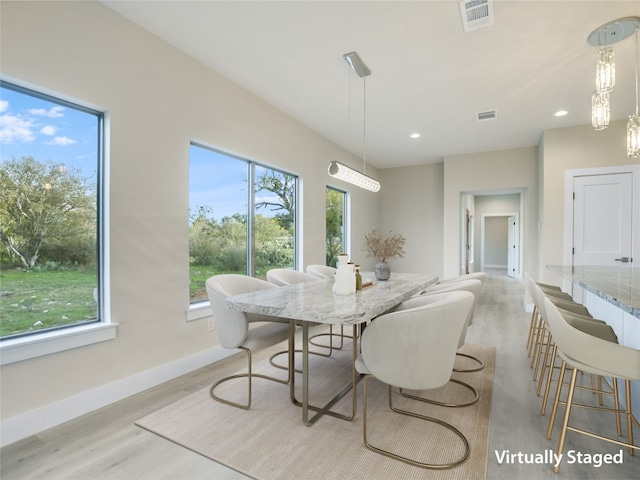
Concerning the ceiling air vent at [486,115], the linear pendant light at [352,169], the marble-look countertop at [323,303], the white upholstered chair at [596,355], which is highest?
the ceiling air vent at [486,115]

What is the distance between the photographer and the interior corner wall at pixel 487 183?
5.64m

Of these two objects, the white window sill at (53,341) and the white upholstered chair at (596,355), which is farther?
the white window sill at (53,341)

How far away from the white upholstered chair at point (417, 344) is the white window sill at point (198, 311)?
1.85 meters

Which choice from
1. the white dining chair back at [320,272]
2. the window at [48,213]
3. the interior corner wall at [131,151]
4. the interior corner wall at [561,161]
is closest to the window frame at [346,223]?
the white dining chair back at [320,272]

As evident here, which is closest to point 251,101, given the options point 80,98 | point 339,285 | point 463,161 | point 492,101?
point 80,98

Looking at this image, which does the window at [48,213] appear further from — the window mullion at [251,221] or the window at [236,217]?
the window mullion at [251,221]

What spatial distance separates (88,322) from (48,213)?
78 cm

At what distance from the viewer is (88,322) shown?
2258 millimetres

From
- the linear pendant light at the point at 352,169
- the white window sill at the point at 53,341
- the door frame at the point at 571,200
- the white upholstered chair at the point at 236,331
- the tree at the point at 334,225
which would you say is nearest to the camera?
the white window sill at the point at 53,341

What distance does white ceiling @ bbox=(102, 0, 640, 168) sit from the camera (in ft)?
7.59

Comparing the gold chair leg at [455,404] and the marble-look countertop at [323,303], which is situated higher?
the marble-look countertop at [323,303]

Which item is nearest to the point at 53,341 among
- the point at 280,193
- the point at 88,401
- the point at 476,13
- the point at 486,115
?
the point at 88,401

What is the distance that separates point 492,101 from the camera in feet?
12.5

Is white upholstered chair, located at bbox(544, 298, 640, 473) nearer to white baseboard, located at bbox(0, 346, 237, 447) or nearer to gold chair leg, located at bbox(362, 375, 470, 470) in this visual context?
gold chair leg, located at bbox(362, 375, 470, 470)
